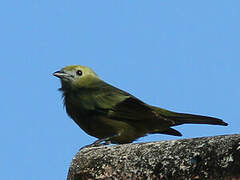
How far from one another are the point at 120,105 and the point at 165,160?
3002mm

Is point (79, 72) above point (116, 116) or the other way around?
above

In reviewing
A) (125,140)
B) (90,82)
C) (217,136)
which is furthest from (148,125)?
(217,136)

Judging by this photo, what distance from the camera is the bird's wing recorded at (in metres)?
5.05

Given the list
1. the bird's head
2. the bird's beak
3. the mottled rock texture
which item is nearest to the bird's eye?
the bird's head

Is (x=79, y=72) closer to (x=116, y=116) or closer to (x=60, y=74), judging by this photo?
(x=60, y=74)

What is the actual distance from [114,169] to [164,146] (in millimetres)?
290

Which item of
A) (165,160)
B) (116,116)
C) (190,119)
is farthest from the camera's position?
(190,119)

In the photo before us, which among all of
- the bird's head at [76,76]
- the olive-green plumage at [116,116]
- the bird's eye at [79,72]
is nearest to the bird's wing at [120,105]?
the olive-green plumage at [116,116]

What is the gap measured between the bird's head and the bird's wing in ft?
1.81

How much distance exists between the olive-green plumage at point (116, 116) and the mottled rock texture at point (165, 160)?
2.29m

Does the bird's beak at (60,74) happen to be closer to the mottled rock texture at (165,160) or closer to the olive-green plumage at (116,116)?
the olive-green plumage at (116,116)

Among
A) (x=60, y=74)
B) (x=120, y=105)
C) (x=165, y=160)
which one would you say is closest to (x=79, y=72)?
(x=60, y=74)

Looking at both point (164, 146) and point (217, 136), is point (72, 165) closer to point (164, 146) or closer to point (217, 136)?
point (164, 146)

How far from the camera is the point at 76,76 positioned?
671cm
